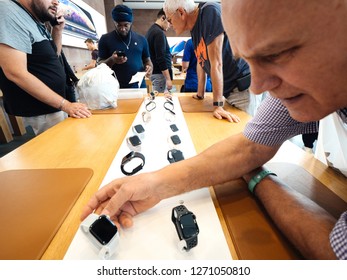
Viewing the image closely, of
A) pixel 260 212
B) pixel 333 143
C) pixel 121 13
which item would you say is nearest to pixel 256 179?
pixel 260 212

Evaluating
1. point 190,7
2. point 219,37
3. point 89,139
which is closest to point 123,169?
point 89,139

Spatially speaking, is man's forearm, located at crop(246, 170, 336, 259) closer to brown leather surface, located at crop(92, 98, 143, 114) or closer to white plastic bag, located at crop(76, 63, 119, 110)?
brown leather surface, located at crop(92, 98, 143, 114)

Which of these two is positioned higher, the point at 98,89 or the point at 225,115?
the point at 98,89

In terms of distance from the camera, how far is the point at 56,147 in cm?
81

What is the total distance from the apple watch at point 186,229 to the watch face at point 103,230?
0.11 meters

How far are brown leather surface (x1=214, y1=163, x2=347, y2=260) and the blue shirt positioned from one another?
5.90ft

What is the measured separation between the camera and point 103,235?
36cm

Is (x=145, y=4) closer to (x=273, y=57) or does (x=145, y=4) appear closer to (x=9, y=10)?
(x=9, y=10)

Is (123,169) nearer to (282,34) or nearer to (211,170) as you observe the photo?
(211,170)

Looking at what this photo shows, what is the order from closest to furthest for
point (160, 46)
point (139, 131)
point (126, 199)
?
point (126, 199) < point (139, 131) < point (160, 46)

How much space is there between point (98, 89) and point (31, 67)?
1.17 feet

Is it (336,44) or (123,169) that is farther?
(123,169)

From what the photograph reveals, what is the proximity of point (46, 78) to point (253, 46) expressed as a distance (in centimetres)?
125

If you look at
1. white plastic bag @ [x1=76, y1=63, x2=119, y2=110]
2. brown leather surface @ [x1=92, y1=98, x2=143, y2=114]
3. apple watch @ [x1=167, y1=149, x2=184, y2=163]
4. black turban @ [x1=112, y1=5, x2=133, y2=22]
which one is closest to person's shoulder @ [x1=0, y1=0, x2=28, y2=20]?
white plastic bag @ [x1=76, y1=63, x2=119, y2=110]
